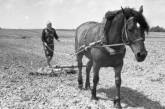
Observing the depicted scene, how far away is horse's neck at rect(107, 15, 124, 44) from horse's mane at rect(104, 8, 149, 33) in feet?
0.34

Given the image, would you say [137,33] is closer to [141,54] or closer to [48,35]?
[141,54]

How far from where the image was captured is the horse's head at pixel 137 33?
251 inches

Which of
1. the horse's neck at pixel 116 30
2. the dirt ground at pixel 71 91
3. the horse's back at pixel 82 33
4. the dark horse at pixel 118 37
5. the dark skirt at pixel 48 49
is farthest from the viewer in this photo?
the dark skirt at pixel 48 49

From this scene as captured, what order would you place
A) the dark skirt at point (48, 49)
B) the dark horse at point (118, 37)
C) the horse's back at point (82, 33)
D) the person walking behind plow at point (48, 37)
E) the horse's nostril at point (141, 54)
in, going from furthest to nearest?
the dark skirt at point (48, 49), the person walking behind plow at point (48, 37), the horse's back at point (82, 33), the dark horse at point (118, 37), the horse's nostril at point (141, 54)

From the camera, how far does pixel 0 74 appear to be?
11.1 meters

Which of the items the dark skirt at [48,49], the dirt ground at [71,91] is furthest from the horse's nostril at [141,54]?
the dark skirt at [48,49]

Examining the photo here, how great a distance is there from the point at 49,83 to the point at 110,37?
3298 millimetres

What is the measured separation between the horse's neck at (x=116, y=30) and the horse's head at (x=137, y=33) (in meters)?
0.36

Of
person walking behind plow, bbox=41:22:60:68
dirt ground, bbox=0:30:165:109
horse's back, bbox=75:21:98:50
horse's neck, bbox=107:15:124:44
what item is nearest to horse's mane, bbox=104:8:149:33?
horse's neck, bbox=107:15:124:44

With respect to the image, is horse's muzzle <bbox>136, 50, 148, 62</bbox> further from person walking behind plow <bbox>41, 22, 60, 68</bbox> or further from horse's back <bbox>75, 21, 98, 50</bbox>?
person walking behind plow <bbox>41, 22, 60, 68</bbox>

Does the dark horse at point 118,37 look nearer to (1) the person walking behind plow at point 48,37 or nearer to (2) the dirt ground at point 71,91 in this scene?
(2) the dirt ground at point 71,91

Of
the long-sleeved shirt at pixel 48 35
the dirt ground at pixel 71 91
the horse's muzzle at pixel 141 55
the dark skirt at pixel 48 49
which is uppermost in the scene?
the long-sleeved shirt at pixel 48 35

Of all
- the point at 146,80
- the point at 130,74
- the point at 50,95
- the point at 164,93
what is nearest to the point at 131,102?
the point at 164,93

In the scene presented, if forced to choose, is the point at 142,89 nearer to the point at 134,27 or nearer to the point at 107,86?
the point at 107,86
